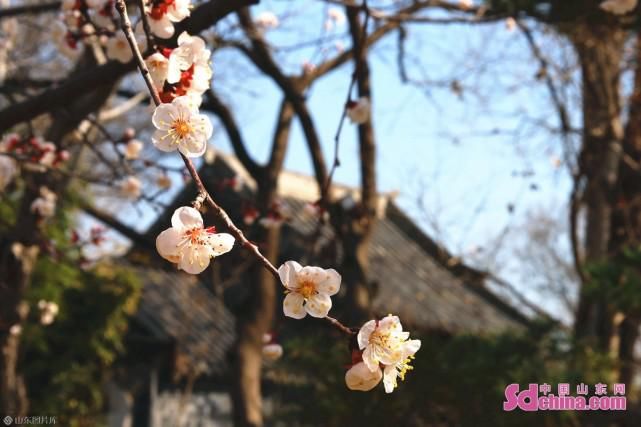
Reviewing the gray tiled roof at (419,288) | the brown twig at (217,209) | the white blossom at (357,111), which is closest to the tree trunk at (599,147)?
the gray tiled roof at (419,288)

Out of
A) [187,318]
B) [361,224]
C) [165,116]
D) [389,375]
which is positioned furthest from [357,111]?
[187,318]

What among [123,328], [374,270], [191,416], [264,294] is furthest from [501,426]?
[374,270]

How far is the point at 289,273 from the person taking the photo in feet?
5.47

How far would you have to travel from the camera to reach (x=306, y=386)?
564cm

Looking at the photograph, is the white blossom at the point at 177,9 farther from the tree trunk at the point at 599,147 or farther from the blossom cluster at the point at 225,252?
the tree trunk at the point at 599,147

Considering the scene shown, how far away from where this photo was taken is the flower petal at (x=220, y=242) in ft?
5.29

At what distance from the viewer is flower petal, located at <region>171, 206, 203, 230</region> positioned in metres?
1.55

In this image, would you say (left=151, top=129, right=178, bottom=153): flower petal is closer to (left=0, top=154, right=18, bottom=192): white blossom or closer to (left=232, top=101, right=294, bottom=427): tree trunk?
(left=0, top=154, right=18, bottom=192): white blossom

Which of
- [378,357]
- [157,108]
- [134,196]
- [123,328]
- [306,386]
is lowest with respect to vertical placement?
[378,357]

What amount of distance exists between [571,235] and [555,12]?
3.19m

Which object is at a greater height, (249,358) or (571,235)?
(571,235)

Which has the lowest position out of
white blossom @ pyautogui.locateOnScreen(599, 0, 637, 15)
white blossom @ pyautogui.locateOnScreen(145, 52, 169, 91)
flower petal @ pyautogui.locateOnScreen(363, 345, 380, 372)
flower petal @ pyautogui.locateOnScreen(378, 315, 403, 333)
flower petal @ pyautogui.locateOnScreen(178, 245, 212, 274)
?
flower petal @ pyautogui.locateOnScreen(363, 345, 380, 372)

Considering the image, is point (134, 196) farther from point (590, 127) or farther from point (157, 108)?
point (590, 127)

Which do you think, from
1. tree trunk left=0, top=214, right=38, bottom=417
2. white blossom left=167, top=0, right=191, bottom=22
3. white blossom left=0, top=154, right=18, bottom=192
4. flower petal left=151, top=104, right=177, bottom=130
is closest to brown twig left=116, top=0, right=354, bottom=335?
flower petal left=151, top=104, right=177, bottom=130
